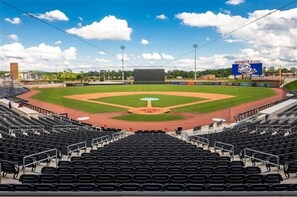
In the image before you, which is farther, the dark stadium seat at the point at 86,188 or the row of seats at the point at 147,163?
the row of seats at the point at 147,163

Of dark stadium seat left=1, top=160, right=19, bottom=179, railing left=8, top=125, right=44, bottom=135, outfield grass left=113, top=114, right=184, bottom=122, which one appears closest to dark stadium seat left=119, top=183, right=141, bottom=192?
dark stadium seat left=1, top=160, right=19, bottom=179

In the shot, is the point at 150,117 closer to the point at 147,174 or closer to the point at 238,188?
the point at 147,174

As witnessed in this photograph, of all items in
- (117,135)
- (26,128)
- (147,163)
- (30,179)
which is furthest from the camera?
(117,135)

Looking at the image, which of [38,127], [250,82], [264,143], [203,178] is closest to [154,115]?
[38,127]

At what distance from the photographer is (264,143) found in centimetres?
1605

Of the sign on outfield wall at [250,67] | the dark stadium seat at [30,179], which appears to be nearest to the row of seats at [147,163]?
the dark stadium seat at [30,179]

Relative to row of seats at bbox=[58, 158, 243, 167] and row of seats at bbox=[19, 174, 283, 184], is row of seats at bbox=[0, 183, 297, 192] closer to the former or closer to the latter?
row of seats at bbox=[19, 174, 283, 184]

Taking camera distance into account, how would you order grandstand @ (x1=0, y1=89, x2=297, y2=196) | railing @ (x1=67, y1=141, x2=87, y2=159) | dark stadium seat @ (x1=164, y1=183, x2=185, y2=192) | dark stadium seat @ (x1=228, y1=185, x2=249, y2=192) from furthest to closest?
railing @ (x1=67, y1=141, x2=87, y2=159) < dark stadium seat @ (x1=164, y1=183, x2=185, y2=192) < dark stadium seat @ (x1=228, y1=185, x2=249, y2=192) < grandstand @ (x1=0, y1=89, x2=297, y2=196)

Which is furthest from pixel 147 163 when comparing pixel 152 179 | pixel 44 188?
pixel 44 188

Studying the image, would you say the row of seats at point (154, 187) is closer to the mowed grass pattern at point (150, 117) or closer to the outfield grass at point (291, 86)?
the mowed grass pattern at point (150, 117)

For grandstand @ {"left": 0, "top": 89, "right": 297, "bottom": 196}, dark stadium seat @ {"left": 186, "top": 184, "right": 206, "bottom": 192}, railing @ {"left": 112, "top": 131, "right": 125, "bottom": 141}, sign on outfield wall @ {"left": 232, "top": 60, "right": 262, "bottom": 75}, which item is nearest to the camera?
grandstand @ {"left": 0, "top": 89, "right": 297, "bottom": 196}

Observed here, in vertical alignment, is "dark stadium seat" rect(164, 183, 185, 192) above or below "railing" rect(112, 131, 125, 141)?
above

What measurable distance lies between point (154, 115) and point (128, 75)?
13441 centimetres

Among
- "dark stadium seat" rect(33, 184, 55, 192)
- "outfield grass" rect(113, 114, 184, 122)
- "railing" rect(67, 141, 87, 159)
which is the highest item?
"dark stadium seat" rect(33, 184, 55, 192)
